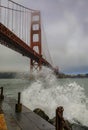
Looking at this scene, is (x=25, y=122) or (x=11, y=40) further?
(x=11, y=40)

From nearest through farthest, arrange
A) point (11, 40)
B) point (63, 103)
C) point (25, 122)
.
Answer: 1. point (25, 122)
2. point (63, 103)
3. point (11, 40)

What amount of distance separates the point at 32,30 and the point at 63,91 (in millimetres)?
26369

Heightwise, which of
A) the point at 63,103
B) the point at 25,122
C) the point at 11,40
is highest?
the point at 11,40

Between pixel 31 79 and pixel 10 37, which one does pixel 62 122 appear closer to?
pixel 10 37

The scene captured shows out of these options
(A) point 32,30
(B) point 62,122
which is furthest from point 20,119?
(A) point 32,30

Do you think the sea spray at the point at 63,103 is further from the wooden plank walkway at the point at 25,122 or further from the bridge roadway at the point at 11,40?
the bridge roadway at the point at 11,40

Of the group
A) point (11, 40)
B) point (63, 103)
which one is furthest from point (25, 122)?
point (11, 40)

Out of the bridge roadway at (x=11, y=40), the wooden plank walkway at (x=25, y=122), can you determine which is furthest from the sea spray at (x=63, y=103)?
the bridge roadway at (x=11, y=40)

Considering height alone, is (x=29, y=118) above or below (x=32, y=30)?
below

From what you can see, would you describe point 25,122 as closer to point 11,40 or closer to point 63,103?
point 63,103

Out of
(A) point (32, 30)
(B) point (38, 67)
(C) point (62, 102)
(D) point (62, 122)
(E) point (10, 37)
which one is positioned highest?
(A) point (32, 30)

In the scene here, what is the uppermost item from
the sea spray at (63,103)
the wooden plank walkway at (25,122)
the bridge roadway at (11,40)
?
the bridge roadway at (11,40)

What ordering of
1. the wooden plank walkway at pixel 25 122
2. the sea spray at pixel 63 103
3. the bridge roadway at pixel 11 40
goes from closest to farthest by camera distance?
the wooden plank walkway at pixel 25 122 < the sea spray at pixel 63 103 < the bridge roadway at pixel 11 40

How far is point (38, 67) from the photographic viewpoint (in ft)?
126
